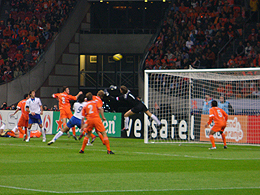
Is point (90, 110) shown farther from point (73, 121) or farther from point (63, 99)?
point (63, 99)

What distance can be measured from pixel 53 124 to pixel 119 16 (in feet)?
48.9

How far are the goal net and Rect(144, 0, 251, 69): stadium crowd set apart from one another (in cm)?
522

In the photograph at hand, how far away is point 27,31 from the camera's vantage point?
33406 millimetres

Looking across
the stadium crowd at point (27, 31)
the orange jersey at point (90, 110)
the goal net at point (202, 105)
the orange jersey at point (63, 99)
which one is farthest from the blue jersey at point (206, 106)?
the stadium crowd at point (27, 31)

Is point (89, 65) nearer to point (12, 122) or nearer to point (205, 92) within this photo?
point (12, 122)

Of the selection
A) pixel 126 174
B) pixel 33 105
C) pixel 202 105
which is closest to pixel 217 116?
pixel 202 105

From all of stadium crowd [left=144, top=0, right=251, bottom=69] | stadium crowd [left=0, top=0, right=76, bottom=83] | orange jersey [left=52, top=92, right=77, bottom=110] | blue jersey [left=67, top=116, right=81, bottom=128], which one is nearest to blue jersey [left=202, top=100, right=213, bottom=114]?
stadium crowd [left=144, top=0, right=251, bottom=69]

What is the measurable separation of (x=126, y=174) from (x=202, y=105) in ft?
37.4

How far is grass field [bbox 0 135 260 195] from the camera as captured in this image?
23.9 ft

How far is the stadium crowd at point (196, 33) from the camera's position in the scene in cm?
2598

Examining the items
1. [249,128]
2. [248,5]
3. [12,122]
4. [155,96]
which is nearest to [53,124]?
[12,122]

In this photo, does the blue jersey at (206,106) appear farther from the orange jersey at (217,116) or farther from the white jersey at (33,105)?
the white jersey at (33,105)

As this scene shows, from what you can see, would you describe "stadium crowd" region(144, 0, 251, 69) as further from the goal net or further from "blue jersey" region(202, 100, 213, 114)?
"blue jersey" region(202, 100, 213, 114)

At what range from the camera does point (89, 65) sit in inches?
1388
